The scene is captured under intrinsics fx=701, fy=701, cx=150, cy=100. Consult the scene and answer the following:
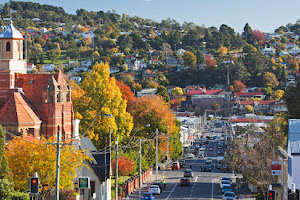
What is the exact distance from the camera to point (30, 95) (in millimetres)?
65750

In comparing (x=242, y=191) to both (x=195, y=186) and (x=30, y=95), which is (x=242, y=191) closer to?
(x=195, y=186)

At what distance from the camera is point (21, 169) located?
4744cm

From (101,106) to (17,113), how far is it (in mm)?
16868

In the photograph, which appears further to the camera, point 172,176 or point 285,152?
point 172,176

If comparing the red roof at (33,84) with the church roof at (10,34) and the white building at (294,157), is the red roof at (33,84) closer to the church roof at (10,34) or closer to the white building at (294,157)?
the church roof at (10,34)

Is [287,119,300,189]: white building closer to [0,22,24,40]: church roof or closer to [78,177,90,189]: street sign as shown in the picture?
[78,177,90,189]: street sign

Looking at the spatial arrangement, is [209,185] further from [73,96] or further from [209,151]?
[209,151]

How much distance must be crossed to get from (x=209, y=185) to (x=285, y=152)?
74.7 feet

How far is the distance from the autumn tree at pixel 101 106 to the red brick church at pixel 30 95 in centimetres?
779

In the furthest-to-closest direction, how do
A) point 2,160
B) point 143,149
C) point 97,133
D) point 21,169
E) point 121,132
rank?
1. point 143,149
2. point 121,132
3. point 97,133
4. point 21,169
5. point 2,160

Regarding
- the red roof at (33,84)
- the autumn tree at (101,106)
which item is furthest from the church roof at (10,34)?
the autumn tree at (101,106)

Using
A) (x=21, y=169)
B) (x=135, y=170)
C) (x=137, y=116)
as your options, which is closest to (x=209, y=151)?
(x=137, y=116)

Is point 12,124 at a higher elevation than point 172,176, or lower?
higher

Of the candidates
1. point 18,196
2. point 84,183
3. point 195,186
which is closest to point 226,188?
point 195,186
